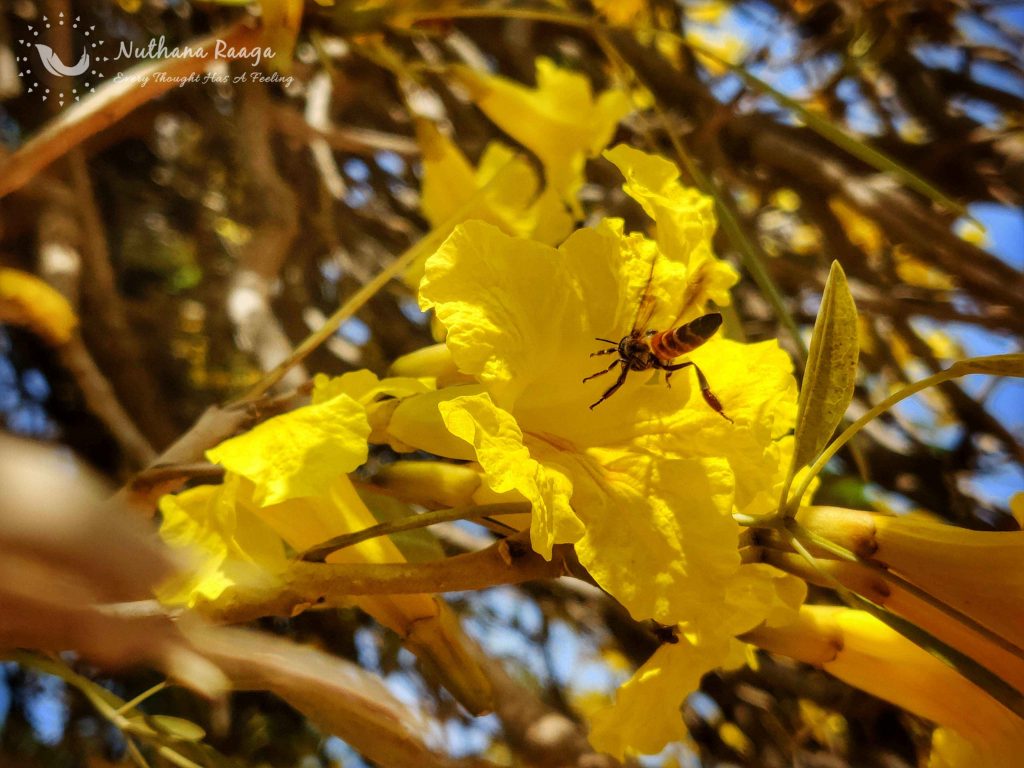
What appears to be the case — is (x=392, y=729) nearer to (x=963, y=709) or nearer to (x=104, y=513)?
(x=104, y=513)

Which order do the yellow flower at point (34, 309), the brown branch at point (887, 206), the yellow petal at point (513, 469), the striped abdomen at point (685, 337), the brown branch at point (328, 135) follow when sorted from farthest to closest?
the brown branch at point (328, 135)
the brown branch at point (887, 206)
the yellow flower at point (34, 309)
the striped abdomen at point (685, 337)
the yellow petal at point (513, 469)

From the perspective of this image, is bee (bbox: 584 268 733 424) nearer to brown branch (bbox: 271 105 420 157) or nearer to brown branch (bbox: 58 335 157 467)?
brown branch (bbox: 58 335 157 467)

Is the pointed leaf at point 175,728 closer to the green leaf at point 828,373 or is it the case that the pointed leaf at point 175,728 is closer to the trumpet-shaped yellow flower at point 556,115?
the green leaf at point 828,373

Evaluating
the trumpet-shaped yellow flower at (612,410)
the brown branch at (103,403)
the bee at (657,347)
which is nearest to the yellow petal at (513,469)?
the trumpet-shaped yellow flower at (612,410)

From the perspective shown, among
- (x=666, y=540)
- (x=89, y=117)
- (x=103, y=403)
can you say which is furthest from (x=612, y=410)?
(x=103, y=403)

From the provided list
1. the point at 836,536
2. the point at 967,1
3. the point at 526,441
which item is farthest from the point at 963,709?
the point at 967,1

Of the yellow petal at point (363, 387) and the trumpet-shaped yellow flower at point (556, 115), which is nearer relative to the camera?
the yellow petal at point (363, 387)

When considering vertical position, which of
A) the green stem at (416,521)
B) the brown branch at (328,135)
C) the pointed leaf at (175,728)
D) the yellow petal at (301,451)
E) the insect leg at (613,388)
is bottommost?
the pointed leaf at (175,728)
